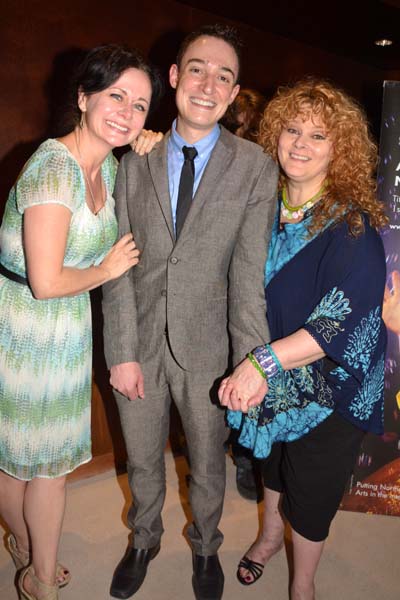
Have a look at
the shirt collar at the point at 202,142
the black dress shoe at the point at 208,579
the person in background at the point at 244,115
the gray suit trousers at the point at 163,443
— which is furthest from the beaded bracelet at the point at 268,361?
the person in background at the point at 244,115

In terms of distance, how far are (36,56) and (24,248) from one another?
62.0 inches

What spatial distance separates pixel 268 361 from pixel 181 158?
0.74m

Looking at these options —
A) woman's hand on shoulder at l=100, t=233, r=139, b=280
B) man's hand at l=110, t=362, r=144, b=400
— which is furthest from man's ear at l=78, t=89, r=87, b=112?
man's hand at l=110, t=362, r=144, b=400

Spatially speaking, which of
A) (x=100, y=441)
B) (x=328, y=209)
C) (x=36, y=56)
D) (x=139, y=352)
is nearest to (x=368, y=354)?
(x=328, y=209)

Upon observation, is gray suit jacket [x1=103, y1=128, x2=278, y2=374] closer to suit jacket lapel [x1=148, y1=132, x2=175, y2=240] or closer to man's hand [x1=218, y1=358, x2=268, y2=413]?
suit jacket lapel [x1=148, y1=132, x2=175, y2=240]

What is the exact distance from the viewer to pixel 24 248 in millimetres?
1566

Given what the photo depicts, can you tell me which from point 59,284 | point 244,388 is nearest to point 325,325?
point 244,388

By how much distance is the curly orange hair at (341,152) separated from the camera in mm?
1569

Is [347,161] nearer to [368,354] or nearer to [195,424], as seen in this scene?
[368,354]

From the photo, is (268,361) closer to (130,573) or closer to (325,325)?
(325,325)

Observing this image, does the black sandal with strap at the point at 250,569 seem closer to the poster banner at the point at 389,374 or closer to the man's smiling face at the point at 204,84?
the poster banner at the point at 389,374

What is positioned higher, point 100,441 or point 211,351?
point 211,351

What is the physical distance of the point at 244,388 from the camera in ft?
5.15

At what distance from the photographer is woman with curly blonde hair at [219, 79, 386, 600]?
153cm
